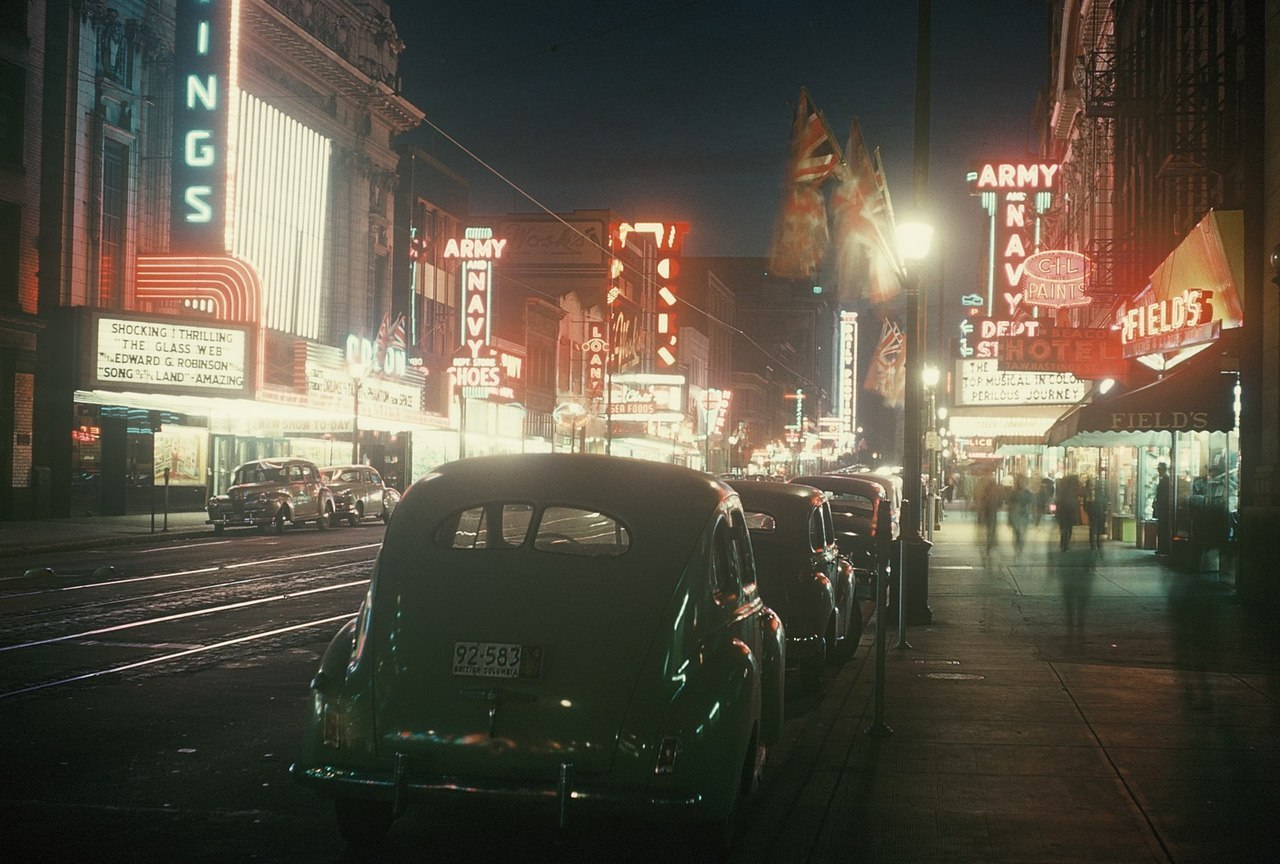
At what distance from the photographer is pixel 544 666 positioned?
6316mm

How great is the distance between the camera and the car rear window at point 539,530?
6.93 metres

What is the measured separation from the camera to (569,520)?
7.48 metres

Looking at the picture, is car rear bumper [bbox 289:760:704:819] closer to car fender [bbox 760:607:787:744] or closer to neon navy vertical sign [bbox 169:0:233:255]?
car fender [bbox 760:607:787:744]

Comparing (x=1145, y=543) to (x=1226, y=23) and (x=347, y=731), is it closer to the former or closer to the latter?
(x=1226, y=23)

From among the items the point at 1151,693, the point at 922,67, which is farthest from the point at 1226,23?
the point at 1151,693

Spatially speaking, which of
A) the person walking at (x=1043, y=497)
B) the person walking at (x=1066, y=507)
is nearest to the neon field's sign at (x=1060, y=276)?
the person walking at (x=1066, y=507)

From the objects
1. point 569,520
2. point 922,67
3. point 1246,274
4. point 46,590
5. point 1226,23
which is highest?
point 1226,23

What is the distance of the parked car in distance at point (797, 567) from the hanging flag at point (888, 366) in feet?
94.8

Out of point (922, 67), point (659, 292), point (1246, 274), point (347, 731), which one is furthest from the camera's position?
point (659, 292)

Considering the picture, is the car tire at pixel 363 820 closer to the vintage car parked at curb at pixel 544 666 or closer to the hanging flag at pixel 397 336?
the vintage car parked at curb at pixel 544 666

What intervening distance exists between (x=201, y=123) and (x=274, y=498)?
36.2ft

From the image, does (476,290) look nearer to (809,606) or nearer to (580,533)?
(809,606)

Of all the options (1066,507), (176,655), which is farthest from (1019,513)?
(176,655)

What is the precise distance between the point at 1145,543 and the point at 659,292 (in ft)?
210
